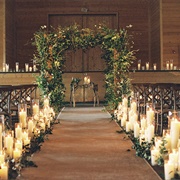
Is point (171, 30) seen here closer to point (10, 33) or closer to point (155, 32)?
point (155, 32)

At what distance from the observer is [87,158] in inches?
175

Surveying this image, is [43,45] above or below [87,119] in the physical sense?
above

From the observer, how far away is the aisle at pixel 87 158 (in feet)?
12.1

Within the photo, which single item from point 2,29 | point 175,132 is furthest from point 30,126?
point 2,29

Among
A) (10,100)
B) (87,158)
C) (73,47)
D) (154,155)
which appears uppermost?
(73,47)

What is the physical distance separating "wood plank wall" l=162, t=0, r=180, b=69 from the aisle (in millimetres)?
8105

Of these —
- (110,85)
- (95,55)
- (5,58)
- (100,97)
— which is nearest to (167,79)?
(100,97)

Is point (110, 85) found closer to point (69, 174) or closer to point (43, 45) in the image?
point (43, 45)

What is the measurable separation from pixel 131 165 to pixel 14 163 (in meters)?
1.07

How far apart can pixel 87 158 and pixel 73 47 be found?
20.1 ft

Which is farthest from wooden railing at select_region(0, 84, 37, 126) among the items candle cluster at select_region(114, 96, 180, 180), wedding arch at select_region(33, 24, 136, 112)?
candle cluster at select_region(114, 96, 180, 180)

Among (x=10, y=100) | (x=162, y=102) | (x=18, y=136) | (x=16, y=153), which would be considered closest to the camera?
(x=16, y=153)

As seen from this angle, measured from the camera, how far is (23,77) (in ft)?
41.0

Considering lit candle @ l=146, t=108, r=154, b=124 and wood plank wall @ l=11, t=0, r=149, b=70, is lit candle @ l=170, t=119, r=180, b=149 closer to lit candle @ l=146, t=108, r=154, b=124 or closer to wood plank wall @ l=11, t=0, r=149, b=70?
lit candle @ l=146, t=108, r=154, b=124
